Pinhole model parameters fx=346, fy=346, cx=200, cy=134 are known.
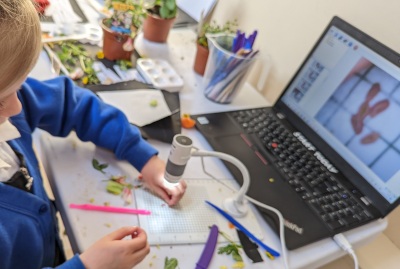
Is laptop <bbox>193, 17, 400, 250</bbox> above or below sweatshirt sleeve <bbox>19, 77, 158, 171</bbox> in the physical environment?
above

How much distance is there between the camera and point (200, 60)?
0.98 metres

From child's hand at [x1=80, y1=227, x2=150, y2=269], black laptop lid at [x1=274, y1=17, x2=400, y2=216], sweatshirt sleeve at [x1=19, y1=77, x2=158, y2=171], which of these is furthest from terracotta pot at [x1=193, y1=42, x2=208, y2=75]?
child's hand at [x1=80, y1=227, x2=150, y2=269]

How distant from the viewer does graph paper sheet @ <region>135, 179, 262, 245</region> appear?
553mm

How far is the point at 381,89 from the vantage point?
710 millimetres

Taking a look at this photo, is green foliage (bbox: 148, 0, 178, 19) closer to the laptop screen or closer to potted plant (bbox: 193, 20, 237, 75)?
potted plant (bbox: 193, 20, 237, 75)

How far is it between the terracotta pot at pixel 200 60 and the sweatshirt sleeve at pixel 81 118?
0.37 m

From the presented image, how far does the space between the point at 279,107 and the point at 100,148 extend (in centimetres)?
47

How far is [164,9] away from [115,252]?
738 mm

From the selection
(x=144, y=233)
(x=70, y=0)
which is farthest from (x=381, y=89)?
(x=70, y=0)

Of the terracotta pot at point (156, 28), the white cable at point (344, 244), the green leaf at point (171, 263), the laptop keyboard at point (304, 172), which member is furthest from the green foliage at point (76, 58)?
the white cable at point (344, 244)

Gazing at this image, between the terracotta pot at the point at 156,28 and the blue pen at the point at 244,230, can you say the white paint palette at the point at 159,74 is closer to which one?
the terracotta pot at the point at 156,28

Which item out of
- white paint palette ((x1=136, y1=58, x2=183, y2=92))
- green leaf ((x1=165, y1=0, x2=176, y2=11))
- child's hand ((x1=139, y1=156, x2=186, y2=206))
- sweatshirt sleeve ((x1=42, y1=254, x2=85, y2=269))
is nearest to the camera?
sweatshirt sleeve ((x1=42, y1=254, x2=85, y2=269))

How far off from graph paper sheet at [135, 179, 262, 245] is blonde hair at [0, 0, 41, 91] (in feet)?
0.92

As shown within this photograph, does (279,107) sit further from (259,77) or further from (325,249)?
(325,249)
